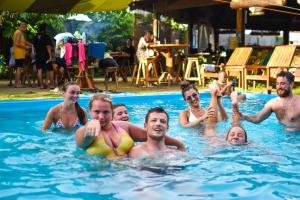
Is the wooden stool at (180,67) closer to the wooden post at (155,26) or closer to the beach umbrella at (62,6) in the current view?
the wooden post at (155,26)

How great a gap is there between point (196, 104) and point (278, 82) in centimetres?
104

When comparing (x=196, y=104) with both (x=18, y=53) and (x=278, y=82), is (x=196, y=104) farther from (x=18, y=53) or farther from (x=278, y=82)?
(x=18, y=53)

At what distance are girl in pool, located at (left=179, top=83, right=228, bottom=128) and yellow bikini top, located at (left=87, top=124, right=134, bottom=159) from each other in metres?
1.75

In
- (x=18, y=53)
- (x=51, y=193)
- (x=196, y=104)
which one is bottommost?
(x=51, y=193)

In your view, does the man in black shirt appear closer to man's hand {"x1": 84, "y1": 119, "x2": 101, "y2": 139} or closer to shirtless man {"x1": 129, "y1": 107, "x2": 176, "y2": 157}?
shirtless man {"x1": 129, "y1": 107, "x2": 176, "y2": 157}

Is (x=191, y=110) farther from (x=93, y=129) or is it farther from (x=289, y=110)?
(x=93, y=129)

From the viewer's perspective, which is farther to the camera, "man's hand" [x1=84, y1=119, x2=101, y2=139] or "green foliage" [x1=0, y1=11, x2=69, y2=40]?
"green foliage" [x1=0, y1=11, x2=69, y2=40]

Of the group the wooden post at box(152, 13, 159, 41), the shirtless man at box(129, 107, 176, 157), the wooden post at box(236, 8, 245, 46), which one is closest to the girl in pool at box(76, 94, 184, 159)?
the shirtless man at box(129, 107, 176, 157)

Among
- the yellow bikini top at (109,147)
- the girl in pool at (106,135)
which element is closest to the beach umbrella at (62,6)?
the girl in pool at (106,135)

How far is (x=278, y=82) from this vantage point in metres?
5.84

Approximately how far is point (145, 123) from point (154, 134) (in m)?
0.24

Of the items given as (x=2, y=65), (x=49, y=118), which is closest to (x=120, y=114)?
(x=49, y=118)

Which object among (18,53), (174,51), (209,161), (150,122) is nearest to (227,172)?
(209,161)

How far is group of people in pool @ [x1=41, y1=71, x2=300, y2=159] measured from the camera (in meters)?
3.98
